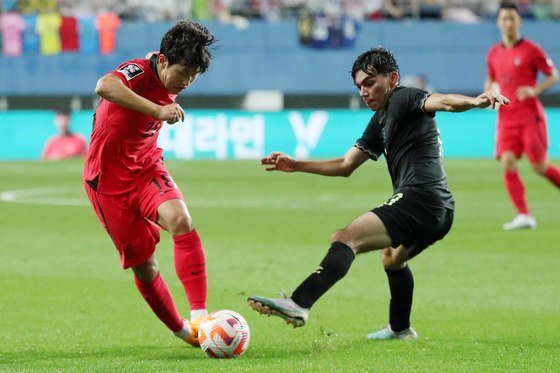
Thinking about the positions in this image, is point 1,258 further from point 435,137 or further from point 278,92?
point 278,92

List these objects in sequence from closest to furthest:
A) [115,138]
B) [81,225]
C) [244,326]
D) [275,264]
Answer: [244,326], [115,138], [275,264], [81,225]

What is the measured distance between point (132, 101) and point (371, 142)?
5.08ft

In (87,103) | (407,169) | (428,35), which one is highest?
(407,169)

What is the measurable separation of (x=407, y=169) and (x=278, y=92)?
92.6 ft

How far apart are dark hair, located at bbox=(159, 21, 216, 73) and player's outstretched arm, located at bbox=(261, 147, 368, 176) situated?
82 cm

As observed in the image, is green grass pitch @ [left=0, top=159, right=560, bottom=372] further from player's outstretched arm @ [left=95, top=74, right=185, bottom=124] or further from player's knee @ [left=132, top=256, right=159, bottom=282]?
player's outstretched arm @ [left=95, top=74, right=185, bottom=124]

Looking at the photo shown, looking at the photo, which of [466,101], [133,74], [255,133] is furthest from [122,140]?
[255,133]

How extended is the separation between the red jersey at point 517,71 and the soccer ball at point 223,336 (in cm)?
835

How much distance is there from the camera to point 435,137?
255 inches

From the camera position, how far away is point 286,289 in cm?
911

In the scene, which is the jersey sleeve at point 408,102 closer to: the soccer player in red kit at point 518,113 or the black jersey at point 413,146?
the black jersey at point 413,146

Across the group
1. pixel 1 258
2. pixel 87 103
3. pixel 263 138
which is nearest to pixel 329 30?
pixel 263 138

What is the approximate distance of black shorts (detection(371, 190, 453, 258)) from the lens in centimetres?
616

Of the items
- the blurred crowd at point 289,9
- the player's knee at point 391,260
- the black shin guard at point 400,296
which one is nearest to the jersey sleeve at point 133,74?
the player's knee at point 391,260
